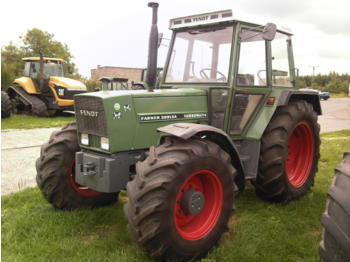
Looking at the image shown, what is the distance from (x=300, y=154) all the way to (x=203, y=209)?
2.32m

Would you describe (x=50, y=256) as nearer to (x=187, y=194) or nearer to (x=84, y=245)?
(x=84, y=245)

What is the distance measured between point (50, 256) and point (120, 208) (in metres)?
1.24

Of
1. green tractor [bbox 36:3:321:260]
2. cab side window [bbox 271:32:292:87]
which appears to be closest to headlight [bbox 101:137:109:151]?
green tractor [bbox 36:3:321:260]

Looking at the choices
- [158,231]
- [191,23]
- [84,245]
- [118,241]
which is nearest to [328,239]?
[158,231]

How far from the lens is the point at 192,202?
3178 mm

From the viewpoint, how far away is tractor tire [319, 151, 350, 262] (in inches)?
84.4

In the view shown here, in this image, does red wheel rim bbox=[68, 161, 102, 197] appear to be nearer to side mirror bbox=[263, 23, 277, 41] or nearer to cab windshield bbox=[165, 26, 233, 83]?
cab windshield bbox=[165, 26, 233, 83]

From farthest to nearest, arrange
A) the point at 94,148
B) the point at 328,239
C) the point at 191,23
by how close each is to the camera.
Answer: the point at 191,23
the point at 94,148
the point at 328,239

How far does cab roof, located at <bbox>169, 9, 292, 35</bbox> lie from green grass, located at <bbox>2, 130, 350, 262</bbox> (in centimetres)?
223

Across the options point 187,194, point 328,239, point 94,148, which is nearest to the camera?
point 328,239

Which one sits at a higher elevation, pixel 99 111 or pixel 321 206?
pixel 99 111

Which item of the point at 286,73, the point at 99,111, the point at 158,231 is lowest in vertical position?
the point at 158,231

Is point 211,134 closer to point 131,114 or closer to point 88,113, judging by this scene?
point 131,114

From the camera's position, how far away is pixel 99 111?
11.5 feet
